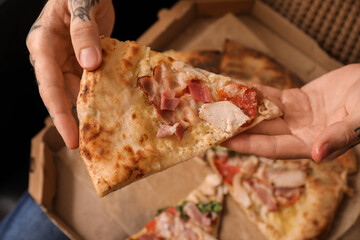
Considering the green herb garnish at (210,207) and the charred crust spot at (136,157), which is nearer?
the charred crust spot at (136,157)

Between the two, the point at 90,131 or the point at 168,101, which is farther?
the point at 168,101

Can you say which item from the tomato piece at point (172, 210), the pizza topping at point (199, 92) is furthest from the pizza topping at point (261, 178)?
the pizza topping at point (199, 92)

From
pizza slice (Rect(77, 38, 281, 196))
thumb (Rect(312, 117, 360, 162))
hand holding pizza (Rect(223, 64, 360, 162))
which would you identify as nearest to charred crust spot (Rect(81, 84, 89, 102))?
pizza slice (Rect(77, 38, 281, 196))

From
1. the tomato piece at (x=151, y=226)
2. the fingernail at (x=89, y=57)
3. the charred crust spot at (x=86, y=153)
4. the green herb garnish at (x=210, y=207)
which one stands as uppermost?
the fingernail at (x=89, y=57)

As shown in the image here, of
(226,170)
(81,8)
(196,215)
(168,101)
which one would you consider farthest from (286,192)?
(81,8)

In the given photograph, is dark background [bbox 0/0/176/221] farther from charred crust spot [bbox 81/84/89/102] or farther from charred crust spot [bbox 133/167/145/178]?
charred crust spot [bbox 133/167/145/178]

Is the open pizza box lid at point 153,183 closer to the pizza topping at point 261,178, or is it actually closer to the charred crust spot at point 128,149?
the pizza topping at point 261,178

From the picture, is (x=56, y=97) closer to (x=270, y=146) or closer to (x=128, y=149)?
(x=128, y=149)
